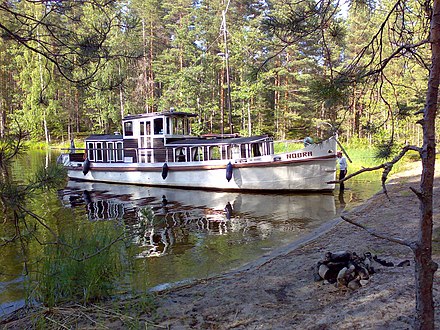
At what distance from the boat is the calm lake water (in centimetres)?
58

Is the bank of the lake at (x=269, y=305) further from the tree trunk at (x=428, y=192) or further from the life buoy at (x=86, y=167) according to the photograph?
the life buoy at (x=86, y=167)

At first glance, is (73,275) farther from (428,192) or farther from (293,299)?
(428,192)

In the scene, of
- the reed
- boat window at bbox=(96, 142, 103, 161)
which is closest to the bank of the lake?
the reed

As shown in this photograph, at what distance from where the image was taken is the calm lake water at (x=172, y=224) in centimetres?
532

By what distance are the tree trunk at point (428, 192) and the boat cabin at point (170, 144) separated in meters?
12.8

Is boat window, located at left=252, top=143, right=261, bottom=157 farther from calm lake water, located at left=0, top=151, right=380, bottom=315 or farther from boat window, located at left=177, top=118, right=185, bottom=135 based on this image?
boat window, located at left=177, top=118, right=185, bottom=135

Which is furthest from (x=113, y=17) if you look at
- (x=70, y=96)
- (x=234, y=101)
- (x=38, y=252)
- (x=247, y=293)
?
(x=70, y=96)

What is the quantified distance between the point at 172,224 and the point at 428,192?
26.2 feet

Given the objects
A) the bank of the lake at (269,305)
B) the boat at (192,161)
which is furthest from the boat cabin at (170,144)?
the bank of the lake at (269,305)

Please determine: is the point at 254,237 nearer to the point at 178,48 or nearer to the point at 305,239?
the point at 305,239

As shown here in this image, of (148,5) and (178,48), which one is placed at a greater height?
(148,5)

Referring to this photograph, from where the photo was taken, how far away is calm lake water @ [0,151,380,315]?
5.32m

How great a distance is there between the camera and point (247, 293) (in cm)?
438

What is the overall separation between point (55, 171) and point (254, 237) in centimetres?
586
